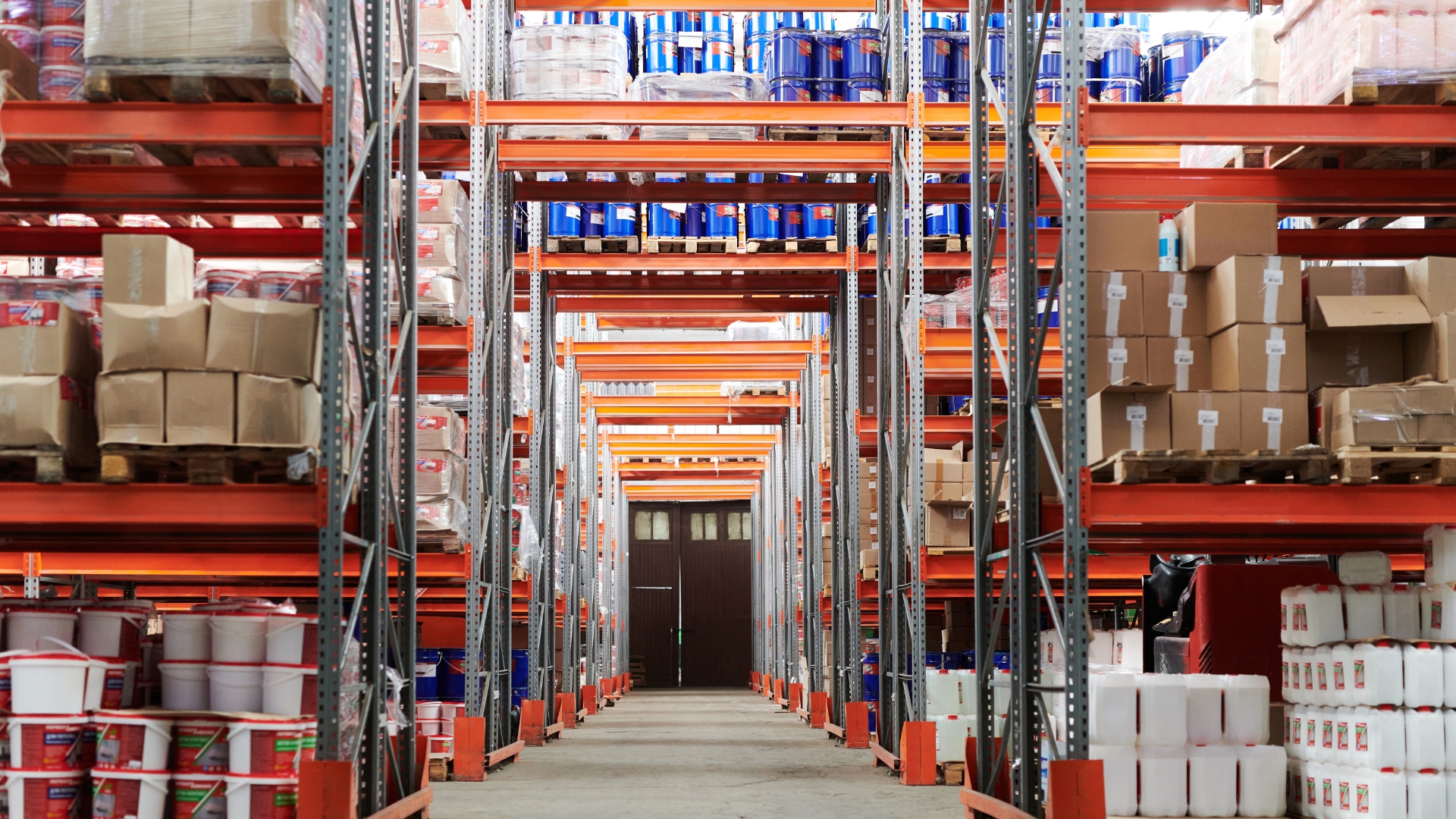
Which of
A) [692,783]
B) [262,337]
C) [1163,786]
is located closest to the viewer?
[262,337]

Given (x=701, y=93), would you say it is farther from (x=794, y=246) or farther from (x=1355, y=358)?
(x=1355, y=358)

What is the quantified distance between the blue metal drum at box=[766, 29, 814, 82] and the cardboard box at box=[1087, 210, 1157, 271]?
625 cm

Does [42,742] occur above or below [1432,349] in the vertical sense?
below

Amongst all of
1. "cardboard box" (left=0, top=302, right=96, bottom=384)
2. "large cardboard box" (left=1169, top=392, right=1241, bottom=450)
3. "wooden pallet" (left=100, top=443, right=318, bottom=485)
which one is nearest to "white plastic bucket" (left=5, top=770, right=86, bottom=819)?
"wooden pallet" (left=100, top=443, right=318, bottom=485)

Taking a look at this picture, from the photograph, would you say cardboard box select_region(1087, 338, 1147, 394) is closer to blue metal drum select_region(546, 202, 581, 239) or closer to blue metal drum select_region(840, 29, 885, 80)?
blue metal drum select_region(840, 29, 885, 80)

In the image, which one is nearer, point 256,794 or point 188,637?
point 256,794

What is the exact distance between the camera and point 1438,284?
6.60 meters

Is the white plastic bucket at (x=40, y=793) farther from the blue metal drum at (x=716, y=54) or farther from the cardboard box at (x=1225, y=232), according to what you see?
the blue metal drum at (x=716, y=54)

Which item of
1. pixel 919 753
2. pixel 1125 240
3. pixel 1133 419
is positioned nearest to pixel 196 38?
pixel 1125 240

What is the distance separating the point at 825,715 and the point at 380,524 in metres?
11.4

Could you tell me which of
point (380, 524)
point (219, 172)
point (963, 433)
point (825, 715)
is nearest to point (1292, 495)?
point (380, 524)

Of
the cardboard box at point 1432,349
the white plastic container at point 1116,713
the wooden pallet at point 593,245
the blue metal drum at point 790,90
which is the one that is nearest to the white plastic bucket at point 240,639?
the white plastic container at point 1116,713

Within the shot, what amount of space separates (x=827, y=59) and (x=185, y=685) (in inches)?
316

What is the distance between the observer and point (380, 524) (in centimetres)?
666
